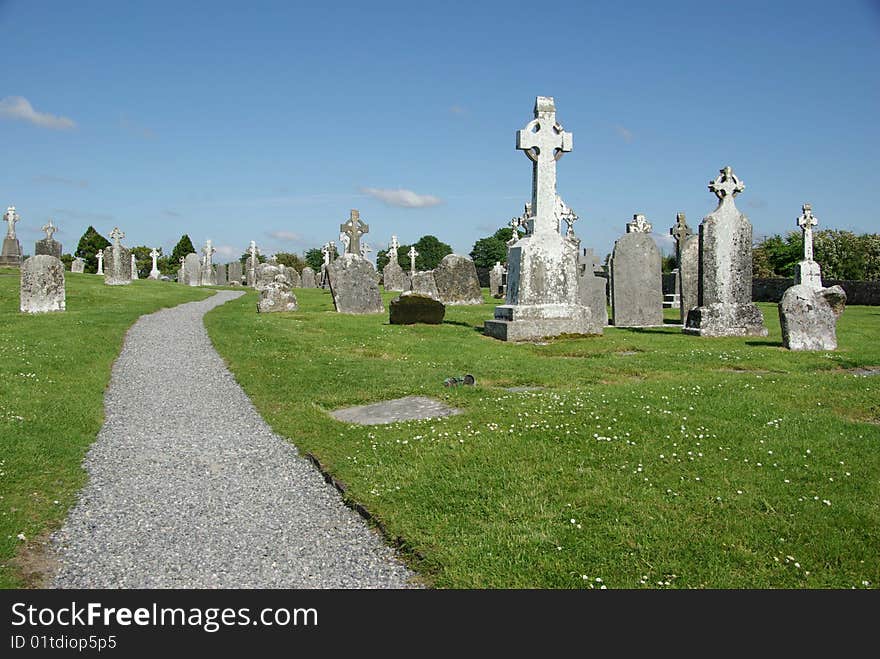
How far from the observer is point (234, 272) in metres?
65.8

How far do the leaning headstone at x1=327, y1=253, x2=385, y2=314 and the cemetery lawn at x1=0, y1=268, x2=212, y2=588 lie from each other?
8.25 m

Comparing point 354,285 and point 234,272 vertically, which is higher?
point 234,272

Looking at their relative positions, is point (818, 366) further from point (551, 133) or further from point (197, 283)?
point (197, 283)

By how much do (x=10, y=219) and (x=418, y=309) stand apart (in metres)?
43.2

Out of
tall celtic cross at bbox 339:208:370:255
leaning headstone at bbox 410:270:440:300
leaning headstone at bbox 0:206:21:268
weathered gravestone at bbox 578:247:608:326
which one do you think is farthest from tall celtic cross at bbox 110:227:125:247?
weathered gravestone at bbox 578:247:608:326

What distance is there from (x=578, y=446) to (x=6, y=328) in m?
18.3

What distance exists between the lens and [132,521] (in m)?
5.86

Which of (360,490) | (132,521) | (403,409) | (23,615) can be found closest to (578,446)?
(360,490)

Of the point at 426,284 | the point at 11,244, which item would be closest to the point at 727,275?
the point at 426,284

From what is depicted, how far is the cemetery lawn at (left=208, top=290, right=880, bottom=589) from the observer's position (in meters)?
4.75

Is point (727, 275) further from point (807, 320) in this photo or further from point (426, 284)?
point (426, 284)

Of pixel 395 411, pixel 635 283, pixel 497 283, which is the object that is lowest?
pixel 395 411

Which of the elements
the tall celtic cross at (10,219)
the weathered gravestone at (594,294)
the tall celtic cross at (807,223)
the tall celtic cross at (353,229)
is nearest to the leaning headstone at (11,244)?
the tall celtic cross at (10,219)

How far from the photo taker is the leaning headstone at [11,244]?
4944 cm
